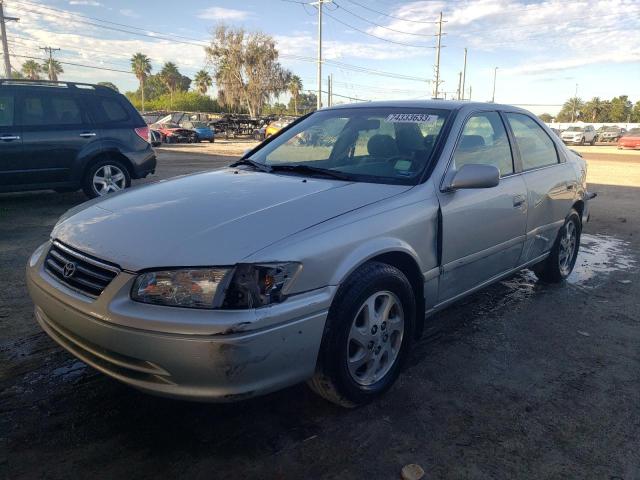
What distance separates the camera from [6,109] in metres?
6.88

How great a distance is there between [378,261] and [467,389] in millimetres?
937

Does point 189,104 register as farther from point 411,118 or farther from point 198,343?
point 198,343

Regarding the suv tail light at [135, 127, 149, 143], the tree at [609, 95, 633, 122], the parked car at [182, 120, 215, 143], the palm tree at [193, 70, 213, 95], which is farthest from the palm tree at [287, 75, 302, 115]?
the suv tail light at [135, 127, 149, 143]

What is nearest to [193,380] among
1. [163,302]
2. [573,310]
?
[163,302]

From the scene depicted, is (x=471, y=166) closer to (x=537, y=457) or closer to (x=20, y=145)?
(x=537, y=457)

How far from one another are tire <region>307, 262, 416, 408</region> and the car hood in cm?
39

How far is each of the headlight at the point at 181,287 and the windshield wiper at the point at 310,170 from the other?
1.27 metres

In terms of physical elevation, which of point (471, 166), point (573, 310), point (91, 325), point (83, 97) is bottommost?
point (573, 310)

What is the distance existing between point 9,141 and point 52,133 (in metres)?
0.55

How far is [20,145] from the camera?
6.90m

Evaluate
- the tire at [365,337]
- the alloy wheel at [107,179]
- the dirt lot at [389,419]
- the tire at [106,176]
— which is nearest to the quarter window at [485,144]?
the tire at [365,337]

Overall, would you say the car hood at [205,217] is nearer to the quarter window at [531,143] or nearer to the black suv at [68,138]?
the quarter window at [531,143]

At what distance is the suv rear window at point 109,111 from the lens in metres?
7.57

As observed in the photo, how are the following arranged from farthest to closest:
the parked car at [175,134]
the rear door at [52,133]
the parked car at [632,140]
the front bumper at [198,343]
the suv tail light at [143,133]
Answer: the parked car at [632,140] < the parked car at [175,134] < the suv tail light at [143,133] < the rear door at [52,133] < the front bumper at [198,343]
